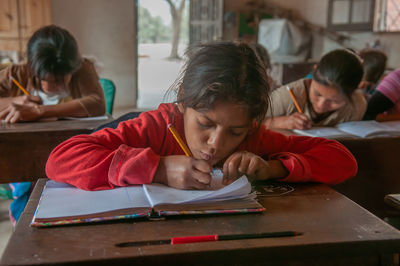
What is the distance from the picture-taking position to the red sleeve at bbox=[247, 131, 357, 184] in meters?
1.03

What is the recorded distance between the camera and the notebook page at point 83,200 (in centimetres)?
75

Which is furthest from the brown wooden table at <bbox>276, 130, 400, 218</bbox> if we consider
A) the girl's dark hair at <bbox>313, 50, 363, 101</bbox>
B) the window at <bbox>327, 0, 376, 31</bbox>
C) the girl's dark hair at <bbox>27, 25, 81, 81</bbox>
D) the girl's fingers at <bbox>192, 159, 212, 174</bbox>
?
the window at <bbox>327, 0, 376, 31</bbox>

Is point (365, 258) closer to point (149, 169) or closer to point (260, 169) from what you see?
point (260, 169)

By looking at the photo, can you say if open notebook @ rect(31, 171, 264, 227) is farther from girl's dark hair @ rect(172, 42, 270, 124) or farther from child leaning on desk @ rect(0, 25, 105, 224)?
child leaning on desk @ rect(0, 25, 105, 224)

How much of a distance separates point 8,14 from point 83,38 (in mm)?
1822

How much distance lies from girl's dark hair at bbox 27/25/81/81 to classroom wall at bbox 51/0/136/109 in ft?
14.2

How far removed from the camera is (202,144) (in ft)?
3.35

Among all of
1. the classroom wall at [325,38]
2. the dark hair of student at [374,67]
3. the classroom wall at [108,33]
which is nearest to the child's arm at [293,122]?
the dark hair of student at [374,67]

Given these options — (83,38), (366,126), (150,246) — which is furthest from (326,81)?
(83,38)

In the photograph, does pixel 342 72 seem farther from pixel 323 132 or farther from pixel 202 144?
pixel 202 144

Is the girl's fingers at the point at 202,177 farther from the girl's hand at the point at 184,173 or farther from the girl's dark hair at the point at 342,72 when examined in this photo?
the girl's dark hair at the point at 342,72

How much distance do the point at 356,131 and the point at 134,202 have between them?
126 centimetres

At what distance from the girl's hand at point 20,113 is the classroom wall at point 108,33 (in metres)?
4.56

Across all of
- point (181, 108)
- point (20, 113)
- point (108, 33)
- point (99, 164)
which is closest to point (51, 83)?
point (20, 113)
